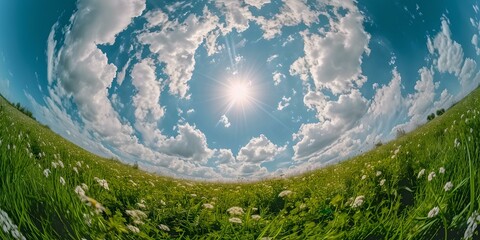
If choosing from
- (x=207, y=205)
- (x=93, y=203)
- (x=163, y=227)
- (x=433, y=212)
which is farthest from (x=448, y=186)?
(x=93, y=203)

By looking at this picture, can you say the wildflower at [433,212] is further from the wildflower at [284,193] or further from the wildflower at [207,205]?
the wildflower at [207,205]

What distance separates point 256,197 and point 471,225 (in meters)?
1.15

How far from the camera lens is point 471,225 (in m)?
1.85

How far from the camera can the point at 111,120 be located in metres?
2.32

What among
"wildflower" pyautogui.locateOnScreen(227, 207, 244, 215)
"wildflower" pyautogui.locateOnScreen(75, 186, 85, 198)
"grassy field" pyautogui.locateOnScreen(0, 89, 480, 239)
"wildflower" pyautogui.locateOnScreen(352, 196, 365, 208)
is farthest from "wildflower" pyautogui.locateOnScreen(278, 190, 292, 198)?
"wildflower" pyautogui.locateOnScreen(75, 186, 85, 198)

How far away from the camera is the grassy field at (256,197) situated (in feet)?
6.28

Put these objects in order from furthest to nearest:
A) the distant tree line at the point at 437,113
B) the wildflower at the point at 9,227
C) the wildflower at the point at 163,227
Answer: the distant tree line at the point at 437,113
the wildflower at the point at 163,227
the wildflower at the point at 9,227

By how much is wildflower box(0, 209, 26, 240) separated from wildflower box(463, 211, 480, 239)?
86.2 inches

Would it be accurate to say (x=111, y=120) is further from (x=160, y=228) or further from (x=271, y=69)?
(x=271, y=69)

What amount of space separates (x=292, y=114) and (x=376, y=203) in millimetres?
715

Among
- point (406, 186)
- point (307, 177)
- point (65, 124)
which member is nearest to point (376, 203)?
point (406, 186)

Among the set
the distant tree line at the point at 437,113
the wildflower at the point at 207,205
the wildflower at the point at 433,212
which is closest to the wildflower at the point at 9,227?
the wildflower at the point at 207,205

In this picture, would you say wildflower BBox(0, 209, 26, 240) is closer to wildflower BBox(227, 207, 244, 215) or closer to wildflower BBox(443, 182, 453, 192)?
wildflower BBox(227, 207, 244, 215)

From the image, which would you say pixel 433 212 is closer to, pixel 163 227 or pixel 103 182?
pixel 163 227
